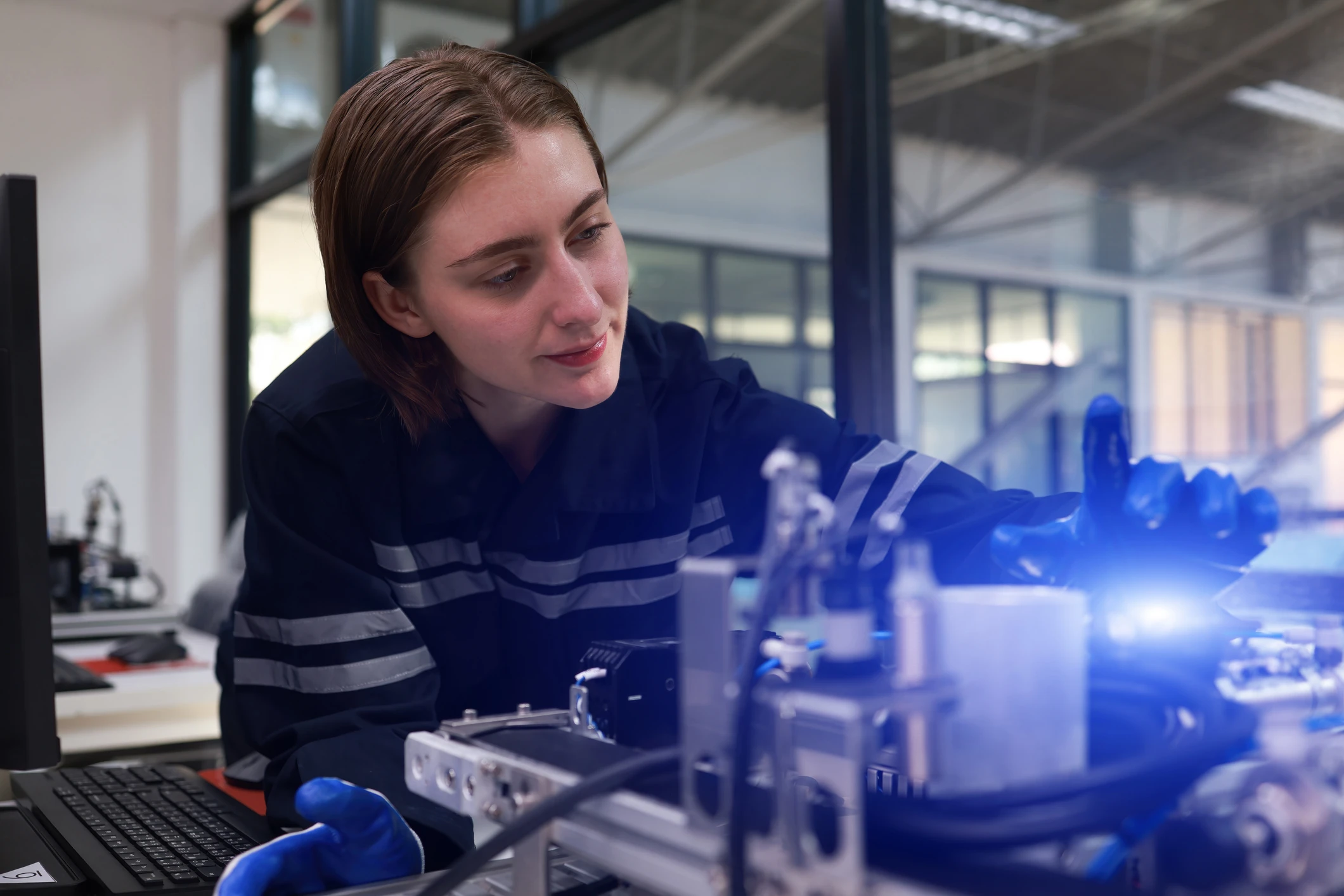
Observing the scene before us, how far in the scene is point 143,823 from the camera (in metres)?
0.90

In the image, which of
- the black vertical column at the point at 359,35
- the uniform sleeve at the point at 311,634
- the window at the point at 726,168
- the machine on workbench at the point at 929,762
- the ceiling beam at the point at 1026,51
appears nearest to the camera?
the machine on workbench at the point at 929,762

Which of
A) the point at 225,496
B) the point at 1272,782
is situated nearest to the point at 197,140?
the point at 225,496

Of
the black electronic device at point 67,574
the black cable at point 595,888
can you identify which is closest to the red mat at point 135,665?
the black electronic device at point 67,574

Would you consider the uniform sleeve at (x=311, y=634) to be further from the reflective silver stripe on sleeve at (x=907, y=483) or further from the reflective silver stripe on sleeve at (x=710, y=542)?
the reflective silver stripe on sleeve at (x=907, y=483)

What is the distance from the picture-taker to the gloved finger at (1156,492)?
0.53 m

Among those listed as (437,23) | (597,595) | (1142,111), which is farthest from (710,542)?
(437,23)

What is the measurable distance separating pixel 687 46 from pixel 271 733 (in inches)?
96.5

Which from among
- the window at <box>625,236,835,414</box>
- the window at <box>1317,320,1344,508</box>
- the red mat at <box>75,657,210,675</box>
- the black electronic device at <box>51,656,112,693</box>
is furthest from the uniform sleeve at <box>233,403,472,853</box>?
the window at <box>1317,320,1344,508</box>

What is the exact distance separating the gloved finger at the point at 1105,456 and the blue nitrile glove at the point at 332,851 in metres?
0.42

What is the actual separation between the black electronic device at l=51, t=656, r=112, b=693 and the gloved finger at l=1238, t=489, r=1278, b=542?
1.49 meters

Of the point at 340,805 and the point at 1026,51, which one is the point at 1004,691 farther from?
the point at 1026,51

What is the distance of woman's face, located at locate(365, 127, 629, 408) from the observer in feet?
2.90

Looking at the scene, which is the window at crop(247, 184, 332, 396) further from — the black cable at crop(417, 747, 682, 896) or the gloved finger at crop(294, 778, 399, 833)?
the black cable at crop(417, 747, 682, 896)

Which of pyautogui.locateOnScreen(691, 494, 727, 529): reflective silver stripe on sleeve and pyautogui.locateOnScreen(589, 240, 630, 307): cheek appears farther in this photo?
pyautogui.locateOnScreen(691, 494, 727, 529): reflective silver stripe on sleeve
